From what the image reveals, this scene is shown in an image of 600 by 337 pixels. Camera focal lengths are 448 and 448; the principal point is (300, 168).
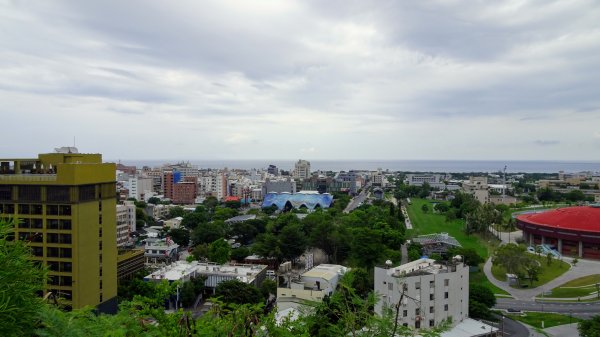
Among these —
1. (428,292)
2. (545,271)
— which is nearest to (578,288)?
(545,271)

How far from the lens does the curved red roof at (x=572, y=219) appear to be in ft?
88.6

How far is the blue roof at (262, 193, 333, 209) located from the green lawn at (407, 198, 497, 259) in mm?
9053

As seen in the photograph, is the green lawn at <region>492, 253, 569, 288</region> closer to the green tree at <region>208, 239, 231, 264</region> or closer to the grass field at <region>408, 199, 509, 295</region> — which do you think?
the grass field at <region>408, 199, 509, 295</region>

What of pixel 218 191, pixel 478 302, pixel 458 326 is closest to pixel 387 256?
pixel 478 302

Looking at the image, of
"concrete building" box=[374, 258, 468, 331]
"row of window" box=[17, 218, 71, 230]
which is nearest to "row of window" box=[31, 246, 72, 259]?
"row of window" box=[17, 218, 71, 230]

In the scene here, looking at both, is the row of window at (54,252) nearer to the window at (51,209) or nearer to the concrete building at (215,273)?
the window at (51,209)

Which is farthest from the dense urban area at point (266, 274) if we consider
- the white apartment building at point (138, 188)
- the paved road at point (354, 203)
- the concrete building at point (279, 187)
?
the concrete building at point (279, 187)

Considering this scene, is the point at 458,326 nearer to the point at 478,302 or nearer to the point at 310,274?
the point at 478,302

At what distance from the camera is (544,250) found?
25500 millimetres

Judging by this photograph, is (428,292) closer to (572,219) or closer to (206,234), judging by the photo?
(206,234)

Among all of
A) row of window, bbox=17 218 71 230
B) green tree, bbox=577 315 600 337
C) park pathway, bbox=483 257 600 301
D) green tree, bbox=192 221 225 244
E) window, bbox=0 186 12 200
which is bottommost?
park pathway, bbox=483 257 600 301

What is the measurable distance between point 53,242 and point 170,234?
54.5 ft

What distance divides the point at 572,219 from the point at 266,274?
20492mm

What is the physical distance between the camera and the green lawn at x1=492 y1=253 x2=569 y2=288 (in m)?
20.6
